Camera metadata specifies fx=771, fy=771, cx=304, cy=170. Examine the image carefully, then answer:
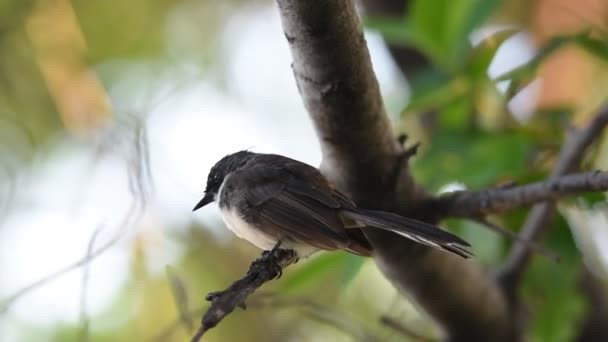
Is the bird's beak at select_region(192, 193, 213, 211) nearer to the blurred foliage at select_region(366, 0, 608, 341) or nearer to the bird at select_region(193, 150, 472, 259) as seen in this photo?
the bird at select_region(193, 150, 472, 259)

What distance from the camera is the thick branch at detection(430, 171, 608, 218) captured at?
1.64 m

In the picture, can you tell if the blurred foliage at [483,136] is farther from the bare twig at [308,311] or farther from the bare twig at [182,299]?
the bare twig at [182,299]

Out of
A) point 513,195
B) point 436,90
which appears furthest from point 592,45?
point 513,195

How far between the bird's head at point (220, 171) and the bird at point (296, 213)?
0.22 ft

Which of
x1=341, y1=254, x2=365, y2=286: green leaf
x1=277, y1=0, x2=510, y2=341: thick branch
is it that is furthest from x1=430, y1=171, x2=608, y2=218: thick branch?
x1=341, y1=254, x2=365, y2=286: green leaf

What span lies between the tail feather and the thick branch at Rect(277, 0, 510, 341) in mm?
130

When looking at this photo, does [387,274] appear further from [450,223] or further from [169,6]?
[169,6]

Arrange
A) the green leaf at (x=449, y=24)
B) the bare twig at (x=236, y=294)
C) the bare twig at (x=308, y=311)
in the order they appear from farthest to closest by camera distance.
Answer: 1. the green leaf at (x=449, y=24)
2. the bare twig at (x=308, y=311)
3. the bare twig at (x=236, y=294)

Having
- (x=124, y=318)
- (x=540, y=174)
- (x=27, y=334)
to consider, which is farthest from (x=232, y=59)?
(x=540, y=174)

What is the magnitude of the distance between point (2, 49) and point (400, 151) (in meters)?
2.27

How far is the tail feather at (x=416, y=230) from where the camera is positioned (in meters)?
1.52

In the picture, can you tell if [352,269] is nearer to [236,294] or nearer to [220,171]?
[220,171]

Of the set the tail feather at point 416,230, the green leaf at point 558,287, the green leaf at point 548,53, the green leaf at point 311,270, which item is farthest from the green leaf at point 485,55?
the tail feather at point 416,230

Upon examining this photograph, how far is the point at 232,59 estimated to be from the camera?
13.1 ft
